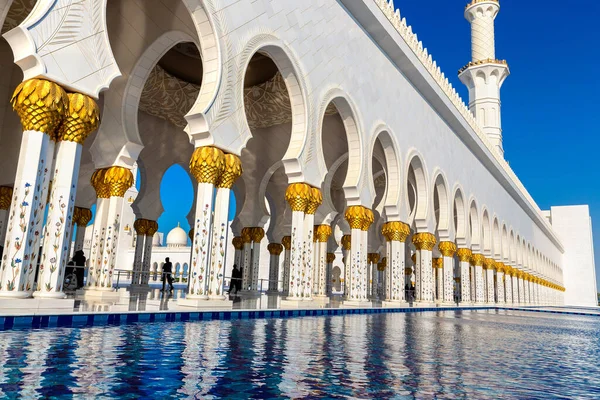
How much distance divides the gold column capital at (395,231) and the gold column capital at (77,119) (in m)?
6.76

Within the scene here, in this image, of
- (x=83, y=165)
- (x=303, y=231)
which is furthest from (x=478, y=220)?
(x=83, y=165)

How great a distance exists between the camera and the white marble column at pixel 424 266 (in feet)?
36.1

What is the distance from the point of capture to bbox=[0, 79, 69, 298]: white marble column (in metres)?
3.52

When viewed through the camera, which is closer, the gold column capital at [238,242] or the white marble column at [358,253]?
the white marble column at [358,253]

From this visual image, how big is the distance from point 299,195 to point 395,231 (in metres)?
3.60

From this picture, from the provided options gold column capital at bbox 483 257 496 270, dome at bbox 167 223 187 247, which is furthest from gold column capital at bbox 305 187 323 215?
dome at bbox 167 223 187 247

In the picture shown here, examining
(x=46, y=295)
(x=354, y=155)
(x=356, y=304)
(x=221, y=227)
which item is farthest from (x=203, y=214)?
(x=356, y=304)

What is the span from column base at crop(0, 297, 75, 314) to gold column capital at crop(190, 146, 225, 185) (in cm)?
196

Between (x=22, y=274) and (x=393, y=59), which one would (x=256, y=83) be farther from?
(x=22, y=274)

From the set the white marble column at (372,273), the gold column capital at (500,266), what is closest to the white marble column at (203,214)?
the white marble column at (372,273)

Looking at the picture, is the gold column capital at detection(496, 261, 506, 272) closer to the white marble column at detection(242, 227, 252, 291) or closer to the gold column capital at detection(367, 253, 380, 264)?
the gold column capital at detection(367, 253, 380, 264)

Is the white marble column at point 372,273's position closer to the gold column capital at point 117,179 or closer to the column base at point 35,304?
the gold column capital at point 117,179

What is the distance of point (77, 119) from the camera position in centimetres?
394

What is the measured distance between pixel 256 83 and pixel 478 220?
9300 millimetres
